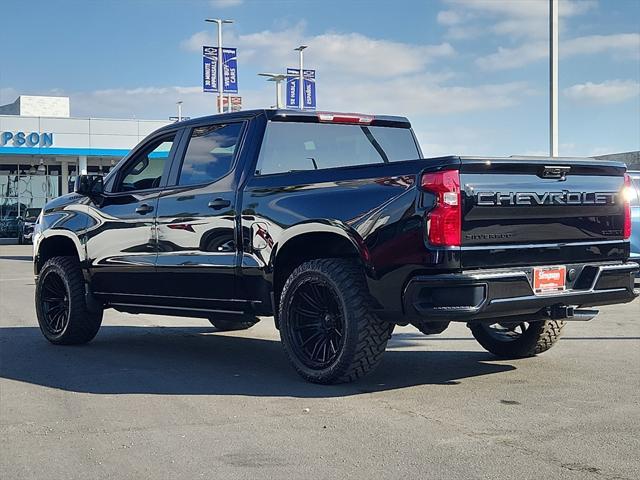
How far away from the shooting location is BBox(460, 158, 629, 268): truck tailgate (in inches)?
217

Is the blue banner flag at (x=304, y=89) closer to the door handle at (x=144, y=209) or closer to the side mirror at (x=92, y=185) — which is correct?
the side mirror at (x=92, y=185)

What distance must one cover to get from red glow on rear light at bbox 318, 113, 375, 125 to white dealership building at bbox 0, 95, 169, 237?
97.9 feet

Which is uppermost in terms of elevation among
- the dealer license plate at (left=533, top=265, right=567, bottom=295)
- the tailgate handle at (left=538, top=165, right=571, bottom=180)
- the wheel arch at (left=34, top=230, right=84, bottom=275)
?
the tailgate handle at (left=538, top=165, right=571, bottom=180)

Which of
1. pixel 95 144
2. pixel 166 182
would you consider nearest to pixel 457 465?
pixel 166 182

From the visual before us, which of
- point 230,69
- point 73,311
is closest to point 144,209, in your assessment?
point 73,311

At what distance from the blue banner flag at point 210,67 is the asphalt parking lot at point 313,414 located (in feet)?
88.4

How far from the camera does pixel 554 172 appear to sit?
19.2ft

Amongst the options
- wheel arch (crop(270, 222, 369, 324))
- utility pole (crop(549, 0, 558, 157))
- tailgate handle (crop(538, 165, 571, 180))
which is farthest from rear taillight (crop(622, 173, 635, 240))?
utility pole (crop(549, 0, 558, 157))

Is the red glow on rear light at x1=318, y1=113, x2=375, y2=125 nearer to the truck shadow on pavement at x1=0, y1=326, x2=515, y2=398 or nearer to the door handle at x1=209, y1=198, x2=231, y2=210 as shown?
the door handle at x1=209, y1=198, x2=231, y2=210

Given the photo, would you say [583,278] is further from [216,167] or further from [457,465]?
[216,167]

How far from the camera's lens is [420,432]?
4898mm

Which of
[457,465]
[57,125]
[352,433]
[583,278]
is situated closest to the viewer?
[457,465]

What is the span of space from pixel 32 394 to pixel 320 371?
2.02m

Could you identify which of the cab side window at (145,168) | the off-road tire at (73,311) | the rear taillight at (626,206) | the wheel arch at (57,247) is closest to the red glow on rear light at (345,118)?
the cab side window at (145,168)
